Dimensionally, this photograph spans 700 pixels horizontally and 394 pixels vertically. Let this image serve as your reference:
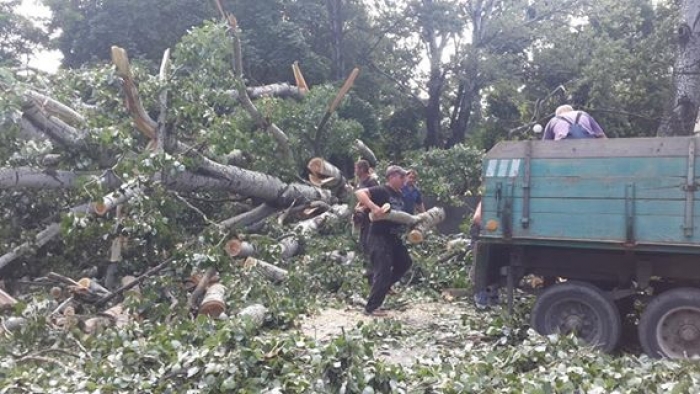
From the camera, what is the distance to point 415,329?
673cm

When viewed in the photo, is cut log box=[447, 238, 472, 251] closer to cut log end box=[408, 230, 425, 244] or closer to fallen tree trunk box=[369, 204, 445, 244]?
fallen tree trunk box=[369, 204, 445, 244]

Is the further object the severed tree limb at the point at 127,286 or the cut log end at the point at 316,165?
the cut log end at the point at 316,165

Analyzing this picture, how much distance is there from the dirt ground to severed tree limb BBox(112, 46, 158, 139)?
9.74 feet

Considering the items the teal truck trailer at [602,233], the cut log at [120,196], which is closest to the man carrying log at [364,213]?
the teal truck trailer at [602,233]

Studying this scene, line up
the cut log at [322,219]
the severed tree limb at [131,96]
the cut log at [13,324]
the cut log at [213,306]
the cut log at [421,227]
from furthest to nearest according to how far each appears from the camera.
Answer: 1. the cut log at [322,219]
2. the cut log at [421,227]
3. the severed tree limb at [131,96]
4. the cut log at [213,306]
5. the cut log at [13,324]

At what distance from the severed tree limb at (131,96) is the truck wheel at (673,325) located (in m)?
5.68

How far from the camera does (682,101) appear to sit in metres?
8.88

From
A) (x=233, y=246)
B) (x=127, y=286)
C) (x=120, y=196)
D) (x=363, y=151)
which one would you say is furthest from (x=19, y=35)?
(x=127, y=286)

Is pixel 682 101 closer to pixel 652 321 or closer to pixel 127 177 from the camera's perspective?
pixel 652 321

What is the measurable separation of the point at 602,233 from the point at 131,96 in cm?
525

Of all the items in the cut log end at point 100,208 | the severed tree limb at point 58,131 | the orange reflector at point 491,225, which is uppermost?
the severed tree limb at point 58,131

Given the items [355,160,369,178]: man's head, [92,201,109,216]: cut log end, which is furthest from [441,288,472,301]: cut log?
[92,201,109,216]: cut log end

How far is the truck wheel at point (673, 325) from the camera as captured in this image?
5.32 meters

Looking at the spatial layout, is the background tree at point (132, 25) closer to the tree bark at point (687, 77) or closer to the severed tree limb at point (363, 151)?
the severed tree limb at point (363, 151)
